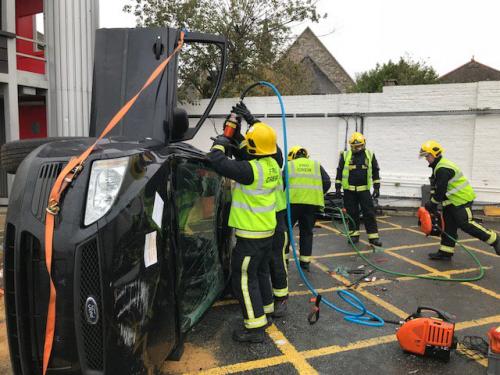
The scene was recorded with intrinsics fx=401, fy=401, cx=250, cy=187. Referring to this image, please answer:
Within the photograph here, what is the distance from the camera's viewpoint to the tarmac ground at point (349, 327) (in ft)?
10.7

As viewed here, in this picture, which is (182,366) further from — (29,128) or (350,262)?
(29,128)


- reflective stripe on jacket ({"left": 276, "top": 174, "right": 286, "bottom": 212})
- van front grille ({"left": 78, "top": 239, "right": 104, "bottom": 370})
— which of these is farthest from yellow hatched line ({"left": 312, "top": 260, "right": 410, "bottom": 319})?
van front grille ({"left": 78, "top": 239, "right": 104, "bottom": 370})

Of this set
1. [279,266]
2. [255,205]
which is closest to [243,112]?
[255,205]

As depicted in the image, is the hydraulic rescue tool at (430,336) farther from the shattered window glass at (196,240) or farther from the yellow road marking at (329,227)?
the yellow road marking at (329,227)

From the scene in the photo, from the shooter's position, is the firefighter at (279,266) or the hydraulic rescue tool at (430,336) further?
the firefighter at (279,266)

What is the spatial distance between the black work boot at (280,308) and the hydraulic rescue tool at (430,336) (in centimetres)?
124

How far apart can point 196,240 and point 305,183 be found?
267 centimetres

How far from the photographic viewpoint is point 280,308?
4234 mm

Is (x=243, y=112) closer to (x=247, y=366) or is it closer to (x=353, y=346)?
(x=247, y=366)

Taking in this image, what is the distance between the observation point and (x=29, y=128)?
1290cm

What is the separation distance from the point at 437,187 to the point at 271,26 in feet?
36.5

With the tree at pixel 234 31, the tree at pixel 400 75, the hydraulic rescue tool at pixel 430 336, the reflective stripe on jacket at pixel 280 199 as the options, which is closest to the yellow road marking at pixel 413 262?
the hydraulic rescue tool at pixel 430 336

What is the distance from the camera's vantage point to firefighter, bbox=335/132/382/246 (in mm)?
7152

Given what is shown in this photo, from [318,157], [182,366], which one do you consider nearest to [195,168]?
[182,366]
